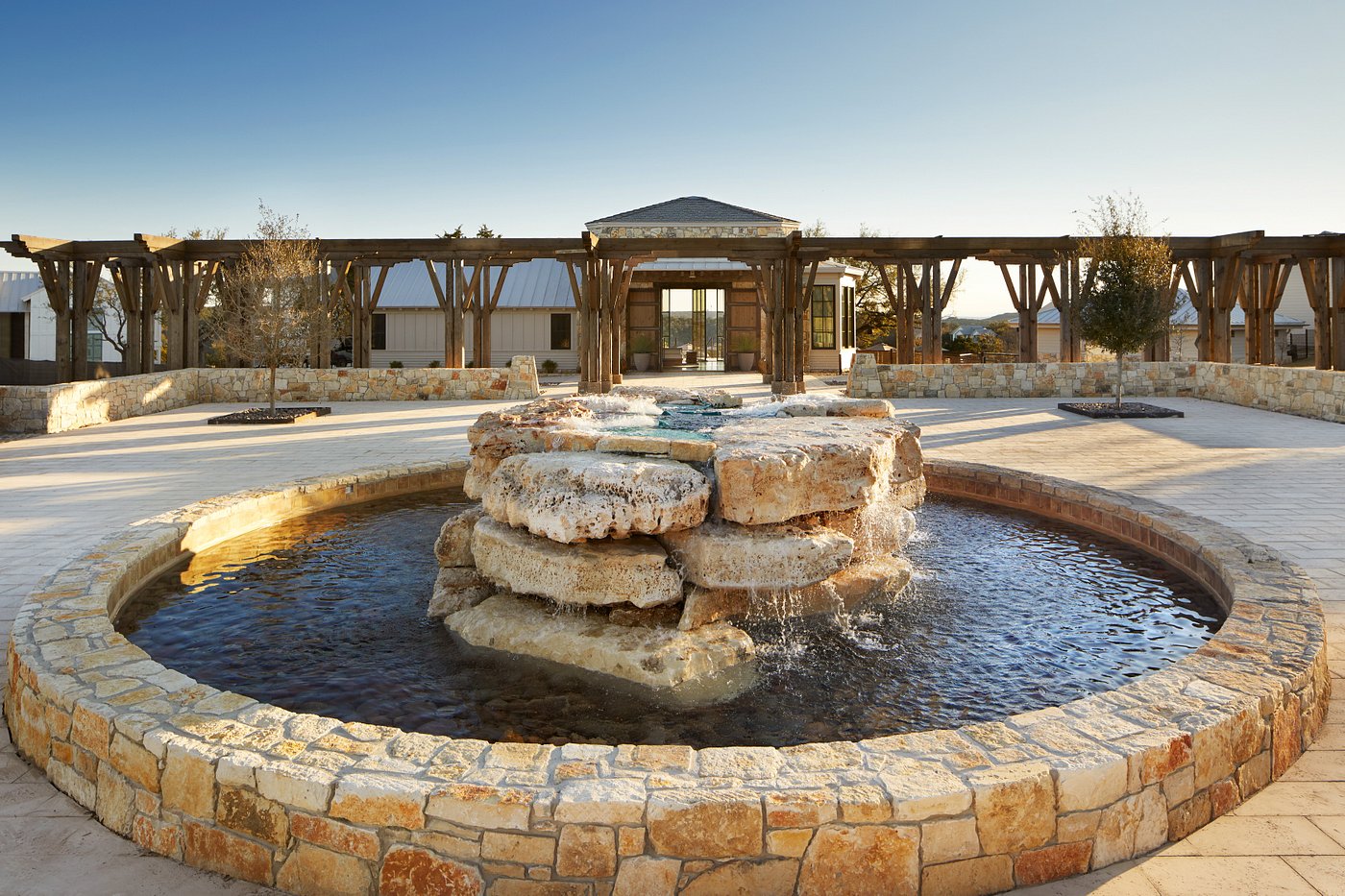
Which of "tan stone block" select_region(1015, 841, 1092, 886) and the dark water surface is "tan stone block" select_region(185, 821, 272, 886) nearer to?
the dark water surface

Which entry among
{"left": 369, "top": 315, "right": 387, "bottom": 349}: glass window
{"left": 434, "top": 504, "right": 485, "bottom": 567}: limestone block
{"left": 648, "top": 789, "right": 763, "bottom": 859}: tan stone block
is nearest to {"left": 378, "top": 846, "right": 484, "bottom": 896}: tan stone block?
{"left": 648, "top": 789, "right": 763, "bottom": 859}: tan stone block

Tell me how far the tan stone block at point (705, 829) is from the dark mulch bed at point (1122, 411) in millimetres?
13457

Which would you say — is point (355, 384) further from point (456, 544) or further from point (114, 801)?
point (114, 801)

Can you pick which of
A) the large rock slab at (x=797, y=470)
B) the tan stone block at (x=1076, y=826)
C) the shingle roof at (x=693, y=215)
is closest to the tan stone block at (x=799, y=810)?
the tan stone block at (x=1076, y=826)

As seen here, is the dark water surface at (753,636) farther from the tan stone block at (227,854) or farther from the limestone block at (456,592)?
the tan stone block at (227,854)

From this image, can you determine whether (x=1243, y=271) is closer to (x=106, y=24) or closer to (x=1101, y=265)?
(x=1101, y=265)

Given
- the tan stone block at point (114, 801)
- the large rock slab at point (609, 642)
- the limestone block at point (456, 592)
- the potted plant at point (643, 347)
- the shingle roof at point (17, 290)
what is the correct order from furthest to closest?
1. the shingle roof at point (17, 290)
2. the potted plant at point (643, 347)
3. the limestone block at point (456, 592)
4. the large rock slab at point (609, 642)
5. the tan stone block at point (114, 801)

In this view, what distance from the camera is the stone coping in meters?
Result: 2.23

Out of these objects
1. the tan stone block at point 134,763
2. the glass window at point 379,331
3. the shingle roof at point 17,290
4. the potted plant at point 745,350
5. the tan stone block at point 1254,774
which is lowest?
the tan stone block at point 1254,774

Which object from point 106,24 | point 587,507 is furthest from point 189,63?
point 587,507

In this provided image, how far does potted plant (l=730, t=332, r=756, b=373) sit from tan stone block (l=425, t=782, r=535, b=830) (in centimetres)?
2417

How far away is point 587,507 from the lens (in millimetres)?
3977

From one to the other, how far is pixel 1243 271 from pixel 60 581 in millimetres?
21885

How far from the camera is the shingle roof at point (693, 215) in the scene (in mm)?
24614
